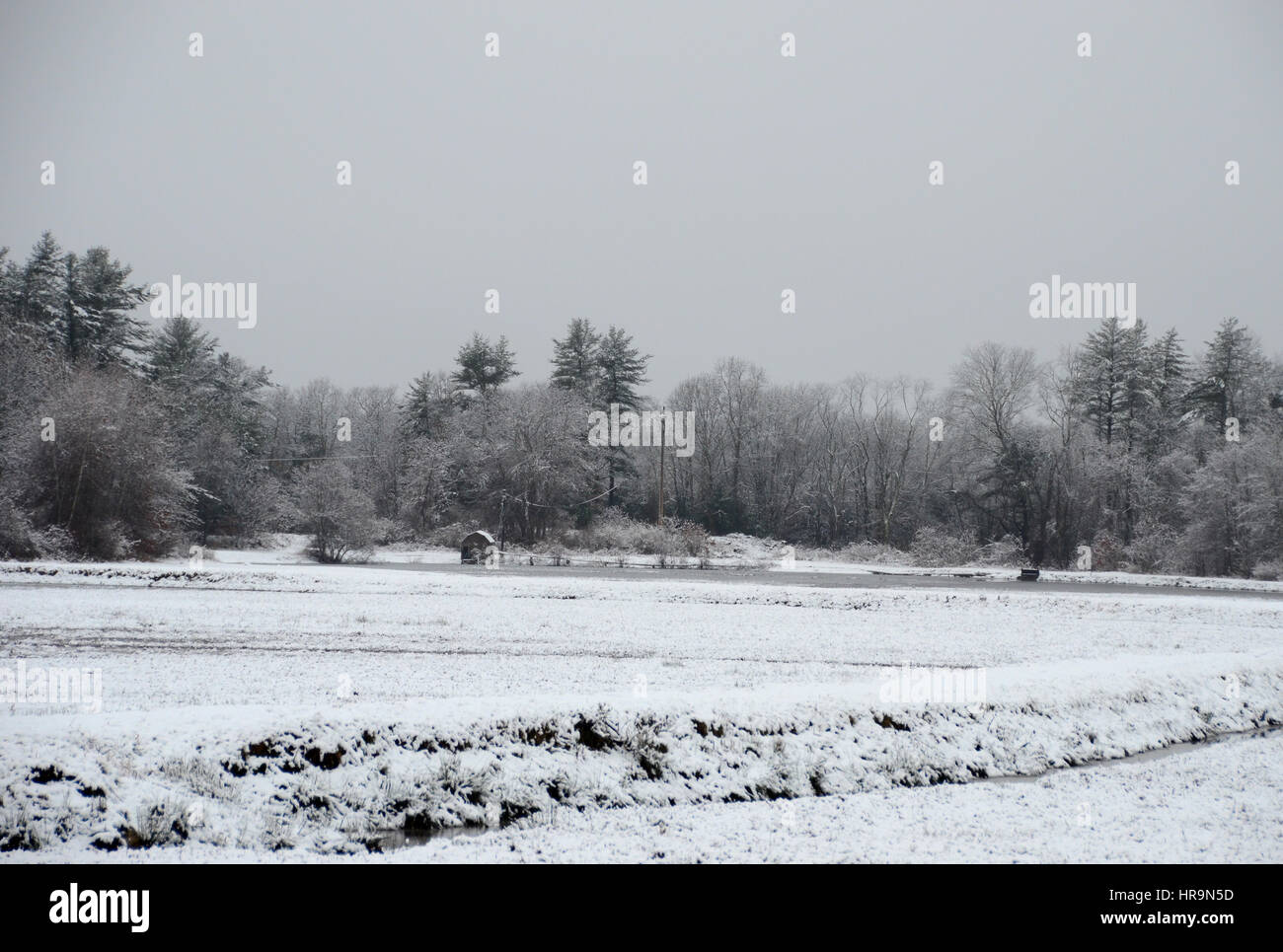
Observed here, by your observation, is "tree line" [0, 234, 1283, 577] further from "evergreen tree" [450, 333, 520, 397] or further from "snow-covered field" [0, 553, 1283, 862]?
"snow-covered field" [0, 553, 1283, 862]

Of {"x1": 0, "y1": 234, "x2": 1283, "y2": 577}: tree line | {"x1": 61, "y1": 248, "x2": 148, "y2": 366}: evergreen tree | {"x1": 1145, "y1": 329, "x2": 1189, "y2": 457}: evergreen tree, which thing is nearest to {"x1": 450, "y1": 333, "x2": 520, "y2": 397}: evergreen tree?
{"x1": 0, "y1": 234, "x2": 1283, "y2": 577}: tree line

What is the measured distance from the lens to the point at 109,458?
42.6 m

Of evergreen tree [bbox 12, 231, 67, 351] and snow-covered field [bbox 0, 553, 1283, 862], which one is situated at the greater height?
evergreen tree [bbox 12, 231, 67, 351]

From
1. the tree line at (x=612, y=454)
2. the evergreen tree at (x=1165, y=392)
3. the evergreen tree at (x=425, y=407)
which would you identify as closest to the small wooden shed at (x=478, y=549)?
the tree line at (x=612, y=454)

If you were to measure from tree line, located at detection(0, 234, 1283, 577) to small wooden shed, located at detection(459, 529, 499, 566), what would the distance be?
583cm

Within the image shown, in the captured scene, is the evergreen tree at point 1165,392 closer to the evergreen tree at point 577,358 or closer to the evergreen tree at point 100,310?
the evergreen tree at point 577,358

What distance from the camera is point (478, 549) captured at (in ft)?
170

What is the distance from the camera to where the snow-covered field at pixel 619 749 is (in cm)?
803

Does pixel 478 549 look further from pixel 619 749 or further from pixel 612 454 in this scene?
pixel 619 749

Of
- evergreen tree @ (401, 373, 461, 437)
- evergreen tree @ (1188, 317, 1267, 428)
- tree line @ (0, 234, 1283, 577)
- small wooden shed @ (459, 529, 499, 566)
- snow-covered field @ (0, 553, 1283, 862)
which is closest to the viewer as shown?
snow-covered field @ (0, 553, 1283, 862)

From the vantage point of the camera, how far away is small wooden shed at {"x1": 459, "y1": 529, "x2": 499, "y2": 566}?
2021 inches

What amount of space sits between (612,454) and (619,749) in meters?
65.8

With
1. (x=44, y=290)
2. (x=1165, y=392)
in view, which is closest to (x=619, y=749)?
(x=44, y=290)
